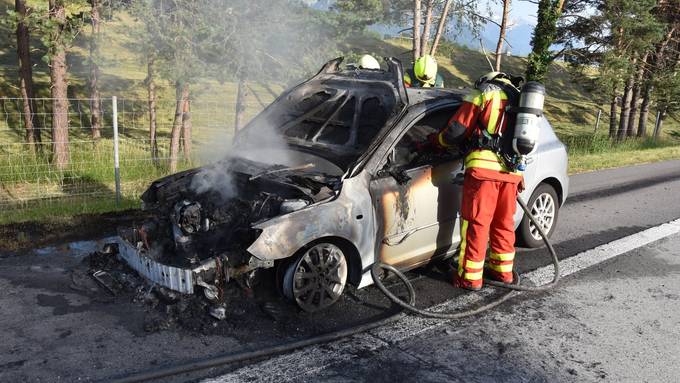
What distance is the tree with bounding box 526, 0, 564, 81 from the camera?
45.1 feet

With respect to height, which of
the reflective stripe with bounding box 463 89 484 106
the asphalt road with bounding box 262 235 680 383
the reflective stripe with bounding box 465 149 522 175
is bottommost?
the asphalt road with bounding box 262 235 680 383

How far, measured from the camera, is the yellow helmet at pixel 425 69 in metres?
5.93

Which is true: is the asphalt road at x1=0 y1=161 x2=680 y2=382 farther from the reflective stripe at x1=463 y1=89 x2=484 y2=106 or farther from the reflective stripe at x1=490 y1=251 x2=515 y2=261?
the reflective stripe at x1=463 y1=89 x2=484 y2=106

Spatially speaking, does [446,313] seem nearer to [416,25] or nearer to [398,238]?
[398,238]

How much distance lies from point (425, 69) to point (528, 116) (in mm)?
1864

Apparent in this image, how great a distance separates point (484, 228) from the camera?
446 centimetres

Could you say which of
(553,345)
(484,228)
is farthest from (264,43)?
(553,345)

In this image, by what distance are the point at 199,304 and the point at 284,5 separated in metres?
9.06

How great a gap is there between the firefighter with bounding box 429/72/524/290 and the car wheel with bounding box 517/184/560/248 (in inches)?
40.8

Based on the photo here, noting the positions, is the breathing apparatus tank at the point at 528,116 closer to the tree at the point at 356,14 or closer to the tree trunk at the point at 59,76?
the tree trunk at the point at 59,76

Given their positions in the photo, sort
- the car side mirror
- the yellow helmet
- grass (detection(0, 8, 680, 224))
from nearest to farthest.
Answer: the car side mirror, the yellow helmet, grass (detection(0, 8, 680, 224))

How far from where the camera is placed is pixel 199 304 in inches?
152

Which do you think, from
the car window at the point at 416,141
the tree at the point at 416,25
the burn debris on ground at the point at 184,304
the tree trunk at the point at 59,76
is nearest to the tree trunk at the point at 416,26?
the tree at the point at 416,25

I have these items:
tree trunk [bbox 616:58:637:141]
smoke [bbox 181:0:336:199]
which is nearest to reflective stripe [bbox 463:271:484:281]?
smoke [bbox 181:0:336:199]
